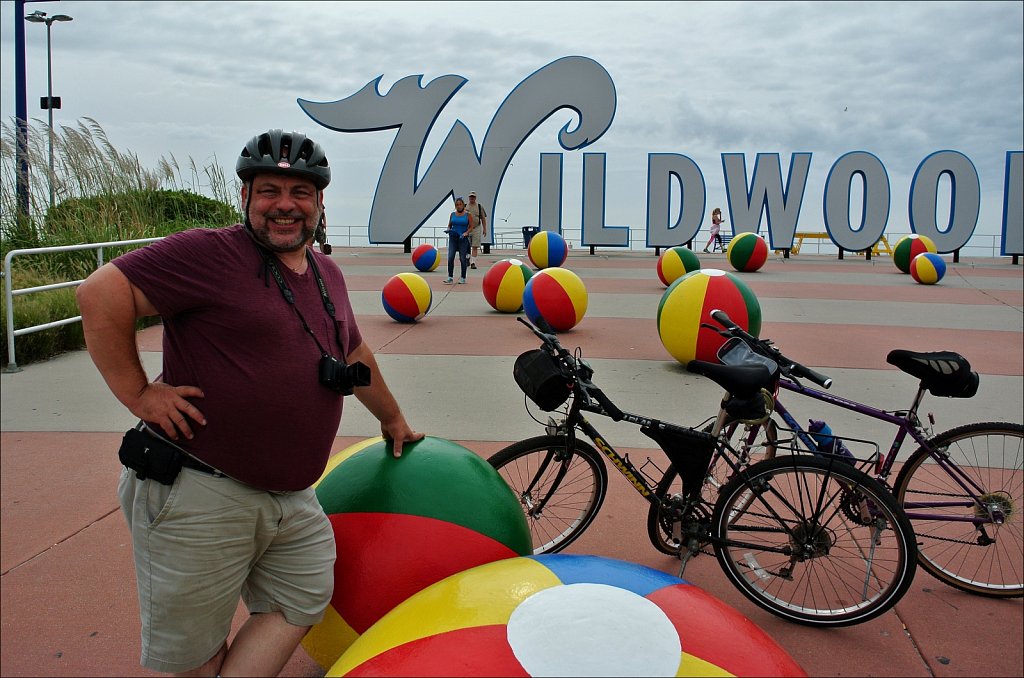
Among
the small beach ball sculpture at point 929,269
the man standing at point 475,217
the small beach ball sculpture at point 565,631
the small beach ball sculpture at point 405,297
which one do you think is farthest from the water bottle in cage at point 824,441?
the small beach ball sculpture at point 929,269

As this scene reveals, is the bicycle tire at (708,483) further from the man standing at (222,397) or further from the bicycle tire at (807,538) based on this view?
the man standing at (222,397)

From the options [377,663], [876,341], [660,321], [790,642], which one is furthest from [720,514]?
[876,341]

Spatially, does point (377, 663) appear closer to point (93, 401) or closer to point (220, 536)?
point (220, 536)

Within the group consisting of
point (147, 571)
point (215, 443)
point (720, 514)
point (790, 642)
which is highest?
point (215, 443)

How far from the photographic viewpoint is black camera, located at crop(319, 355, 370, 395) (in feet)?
7.76

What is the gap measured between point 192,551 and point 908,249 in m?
22.4

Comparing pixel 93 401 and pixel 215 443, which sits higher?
pixel 215 443

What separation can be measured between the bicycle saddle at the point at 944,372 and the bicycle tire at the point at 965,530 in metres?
0.24

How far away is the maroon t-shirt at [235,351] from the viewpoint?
2197 millimetres

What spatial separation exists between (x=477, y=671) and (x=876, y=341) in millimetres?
9870

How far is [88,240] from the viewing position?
12.2 m

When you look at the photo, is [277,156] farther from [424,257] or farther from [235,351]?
[424,257]

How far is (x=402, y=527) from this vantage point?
2793 mm

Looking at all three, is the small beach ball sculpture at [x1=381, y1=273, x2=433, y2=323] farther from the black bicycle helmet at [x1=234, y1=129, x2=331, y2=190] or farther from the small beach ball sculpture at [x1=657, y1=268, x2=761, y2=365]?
the black bicycle helmet at [x1=234, y1=129, x2=331, y2=190]
